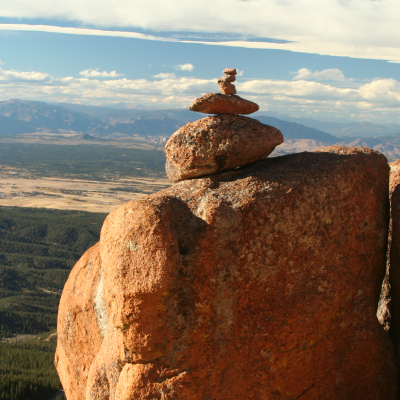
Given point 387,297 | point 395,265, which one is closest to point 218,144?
point 395,265

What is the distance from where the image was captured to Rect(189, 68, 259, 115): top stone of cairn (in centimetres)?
1422

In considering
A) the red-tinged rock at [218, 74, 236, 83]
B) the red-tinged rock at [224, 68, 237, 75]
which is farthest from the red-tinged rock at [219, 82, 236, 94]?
the red-tinged rock at [224, 68, 237, 75]

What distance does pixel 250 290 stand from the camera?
1166 cm

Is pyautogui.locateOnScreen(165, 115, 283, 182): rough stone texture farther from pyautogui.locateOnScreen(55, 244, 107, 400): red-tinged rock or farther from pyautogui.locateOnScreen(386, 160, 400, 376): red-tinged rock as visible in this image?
pyautogui.locateOnScreen(55, 244, 107, 400): red-tinged rock

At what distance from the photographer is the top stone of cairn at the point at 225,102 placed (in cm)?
1422

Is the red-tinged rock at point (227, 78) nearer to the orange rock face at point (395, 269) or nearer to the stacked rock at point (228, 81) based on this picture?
the stacked rock at point (228, 81)

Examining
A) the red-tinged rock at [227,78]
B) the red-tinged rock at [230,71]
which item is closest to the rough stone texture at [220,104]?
the red-tinged rock at [227,78]

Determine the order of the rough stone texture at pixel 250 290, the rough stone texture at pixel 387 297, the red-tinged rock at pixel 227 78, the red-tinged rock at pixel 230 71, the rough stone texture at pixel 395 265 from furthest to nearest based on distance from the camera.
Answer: the red-tinged rock at pixel 230 71, the red-tinged rock at pixel 227 78, the rough stone texture at pixel 387 297, the rough stone texture at pixel 395 265, the rough stone texture at pixel 250 290

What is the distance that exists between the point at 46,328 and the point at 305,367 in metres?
94.2

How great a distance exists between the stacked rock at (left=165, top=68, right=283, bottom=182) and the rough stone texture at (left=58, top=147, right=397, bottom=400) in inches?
30.5

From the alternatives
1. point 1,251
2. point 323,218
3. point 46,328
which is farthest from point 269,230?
point 1,251

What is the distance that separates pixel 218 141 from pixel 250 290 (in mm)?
5030

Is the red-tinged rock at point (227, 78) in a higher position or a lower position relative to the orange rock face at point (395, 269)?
higher

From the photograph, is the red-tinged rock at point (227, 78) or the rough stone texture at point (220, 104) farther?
the red-tinged rock at point (227, 78)
